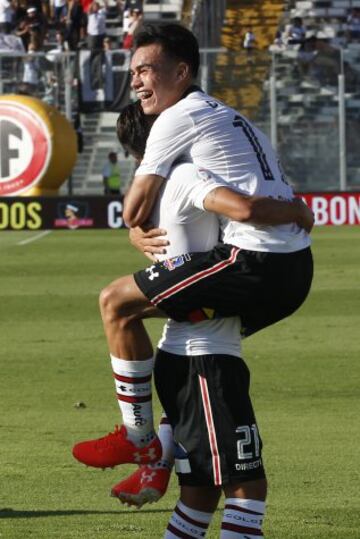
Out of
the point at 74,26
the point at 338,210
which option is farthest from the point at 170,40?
the point at 74,26

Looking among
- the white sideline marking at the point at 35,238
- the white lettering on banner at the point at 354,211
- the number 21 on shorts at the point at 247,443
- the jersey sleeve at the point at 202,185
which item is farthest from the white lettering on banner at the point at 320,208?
the jersey sleeve at the point at 202,185

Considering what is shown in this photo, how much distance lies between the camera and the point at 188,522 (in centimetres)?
590

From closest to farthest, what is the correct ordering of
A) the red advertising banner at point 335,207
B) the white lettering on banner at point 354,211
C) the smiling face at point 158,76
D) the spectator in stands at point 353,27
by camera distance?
1. the smiling face at point 158,76
2. the red advertising banner at point 335,207
3. the white lettering on banner at point 354,211
4. the spectator in stands at point 353,27

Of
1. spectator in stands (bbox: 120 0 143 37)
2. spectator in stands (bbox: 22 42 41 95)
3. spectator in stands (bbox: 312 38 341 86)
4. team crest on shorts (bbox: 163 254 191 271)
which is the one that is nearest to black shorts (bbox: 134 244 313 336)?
team crest on shorts (bbox: 163 254 191 271)

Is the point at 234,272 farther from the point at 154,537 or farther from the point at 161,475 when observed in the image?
the point at 154,537

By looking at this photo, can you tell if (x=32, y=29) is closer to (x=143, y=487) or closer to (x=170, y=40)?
(x=170, y=40)

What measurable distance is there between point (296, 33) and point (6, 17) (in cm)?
763

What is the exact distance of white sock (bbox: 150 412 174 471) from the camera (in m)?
5.90

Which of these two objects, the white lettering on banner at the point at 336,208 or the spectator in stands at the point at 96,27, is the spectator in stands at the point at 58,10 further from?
the white lettering on banner at the point at 336,208

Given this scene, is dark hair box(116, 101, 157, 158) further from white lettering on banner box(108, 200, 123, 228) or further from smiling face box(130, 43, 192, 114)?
white lettering on banner box(108, 200, 123, 228)

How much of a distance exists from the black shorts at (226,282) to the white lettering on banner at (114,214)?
24.7 m

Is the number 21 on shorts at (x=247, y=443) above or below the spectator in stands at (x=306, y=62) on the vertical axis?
above

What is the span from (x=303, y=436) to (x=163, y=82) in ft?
19.2

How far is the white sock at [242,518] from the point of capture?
224 inches
